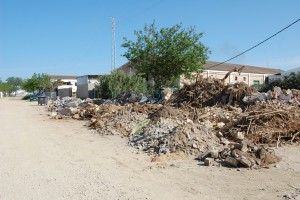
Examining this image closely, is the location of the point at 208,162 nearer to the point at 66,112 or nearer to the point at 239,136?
the point at 239,136

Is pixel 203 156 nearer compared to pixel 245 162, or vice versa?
pixel 245 162

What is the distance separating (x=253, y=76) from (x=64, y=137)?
51530 millimetres

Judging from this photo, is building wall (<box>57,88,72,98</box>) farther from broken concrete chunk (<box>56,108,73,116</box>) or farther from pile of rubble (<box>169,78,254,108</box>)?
pile of rubble (<box>169,78,254,108</box>)

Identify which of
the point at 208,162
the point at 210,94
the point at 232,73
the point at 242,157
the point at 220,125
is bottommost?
the point at 208,162

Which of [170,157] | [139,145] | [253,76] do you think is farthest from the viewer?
[253,76]

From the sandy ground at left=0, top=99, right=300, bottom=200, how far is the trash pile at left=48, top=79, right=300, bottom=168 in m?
0.55

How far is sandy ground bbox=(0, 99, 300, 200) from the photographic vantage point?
Answer: 17.5ft

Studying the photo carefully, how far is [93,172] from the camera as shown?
6.74 metres

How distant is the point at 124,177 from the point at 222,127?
553 cm

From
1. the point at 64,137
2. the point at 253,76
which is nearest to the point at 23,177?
the point at 64,137

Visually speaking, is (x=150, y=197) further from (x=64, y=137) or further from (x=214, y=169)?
(x=64, y=137)

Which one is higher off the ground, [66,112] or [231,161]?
[66,112]

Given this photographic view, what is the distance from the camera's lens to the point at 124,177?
6379 mm

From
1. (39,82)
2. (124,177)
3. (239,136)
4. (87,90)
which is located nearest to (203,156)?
(124,177)
